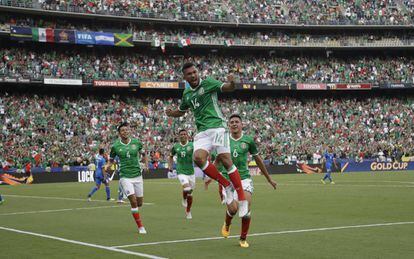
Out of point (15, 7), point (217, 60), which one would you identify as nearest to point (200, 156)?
point (15, 7)

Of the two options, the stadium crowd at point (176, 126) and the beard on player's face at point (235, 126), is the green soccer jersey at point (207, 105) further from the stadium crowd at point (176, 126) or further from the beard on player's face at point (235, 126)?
the stadium crowd at point (176, 126)

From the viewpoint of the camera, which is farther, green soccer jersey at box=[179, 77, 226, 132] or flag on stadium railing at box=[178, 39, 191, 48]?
flag on stadium railing at box=[178, 39, 191, 48]

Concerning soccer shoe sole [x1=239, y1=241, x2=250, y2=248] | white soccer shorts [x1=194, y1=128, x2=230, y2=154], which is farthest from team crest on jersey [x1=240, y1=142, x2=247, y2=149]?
soccer shoe sole [x1=239, y1=241, x2=250, y2=248]

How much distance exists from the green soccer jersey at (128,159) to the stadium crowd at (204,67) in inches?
1746

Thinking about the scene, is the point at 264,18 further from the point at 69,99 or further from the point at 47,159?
the point at 47,159

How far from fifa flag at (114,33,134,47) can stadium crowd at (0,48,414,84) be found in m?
2.95

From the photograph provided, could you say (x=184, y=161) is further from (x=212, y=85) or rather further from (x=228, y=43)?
(x=228, y=43)

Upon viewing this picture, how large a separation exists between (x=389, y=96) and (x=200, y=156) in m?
69.1

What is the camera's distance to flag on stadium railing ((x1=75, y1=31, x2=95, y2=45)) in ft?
202

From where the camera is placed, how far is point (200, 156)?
1098 centimetres

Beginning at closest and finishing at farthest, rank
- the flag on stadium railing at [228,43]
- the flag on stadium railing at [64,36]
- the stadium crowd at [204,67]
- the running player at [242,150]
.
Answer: the running player at [242,150] → the flag on stadium railing at [64,36] → the stadium crowd at [204,67] → the flag on stadium railing at [228,43]

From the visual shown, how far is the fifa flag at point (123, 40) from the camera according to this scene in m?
64.0

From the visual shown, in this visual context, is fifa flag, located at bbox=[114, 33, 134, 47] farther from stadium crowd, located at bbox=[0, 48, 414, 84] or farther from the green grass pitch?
the green grass pitch

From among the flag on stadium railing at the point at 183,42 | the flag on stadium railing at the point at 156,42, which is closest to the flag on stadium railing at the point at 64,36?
the flag on stadium railing at the point at 156,42
